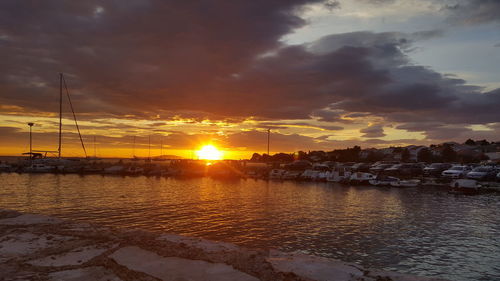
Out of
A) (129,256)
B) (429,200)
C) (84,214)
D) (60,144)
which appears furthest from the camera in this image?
(60,144)

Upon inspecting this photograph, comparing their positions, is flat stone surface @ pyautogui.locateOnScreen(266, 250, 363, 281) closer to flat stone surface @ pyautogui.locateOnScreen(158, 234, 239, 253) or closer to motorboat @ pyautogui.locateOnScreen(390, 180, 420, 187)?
flat stone surface @ pyautogui.locateOnScreen(158, 234, 239, 253)

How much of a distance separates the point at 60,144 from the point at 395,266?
101336mm

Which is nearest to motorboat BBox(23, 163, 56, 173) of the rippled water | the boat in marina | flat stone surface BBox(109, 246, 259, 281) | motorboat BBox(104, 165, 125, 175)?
motorboat BBox(104, 165, 125, 175)

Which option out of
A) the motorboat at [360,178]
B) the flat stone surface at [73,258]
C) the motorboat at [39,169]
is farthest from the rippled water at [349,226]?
the motorboat at [39,169]

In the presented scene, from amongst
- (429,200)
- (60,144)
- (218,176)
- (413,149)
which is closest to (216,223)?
(429,200)

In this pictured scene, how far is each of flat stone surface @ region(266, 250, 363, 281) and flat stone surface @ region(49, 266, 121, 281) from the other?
191 inches

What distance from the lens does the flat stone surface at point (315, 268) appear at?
9.52m

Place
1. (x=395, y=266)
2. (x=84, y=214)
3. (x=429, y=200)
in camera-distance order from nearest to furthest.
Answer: (x=395, y=266) < (x=84, y=214) < (x=429, y=200)

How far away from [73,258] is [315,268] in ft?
25.2

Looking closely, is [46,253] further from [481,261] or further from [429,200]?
[429,200]

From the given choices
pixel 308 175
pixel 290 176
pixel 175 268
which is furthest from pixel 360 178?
pixel 175 268

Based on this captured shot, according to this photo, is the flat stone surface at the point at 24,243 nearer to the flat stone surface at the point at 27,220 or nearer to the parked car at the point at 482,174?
the flat stone surface at the point at 27,220

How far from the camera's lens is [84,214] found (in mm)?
28906

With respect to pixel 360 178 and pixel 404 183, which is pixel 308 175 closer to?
pixel 360 178
